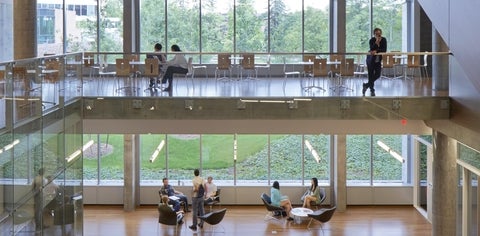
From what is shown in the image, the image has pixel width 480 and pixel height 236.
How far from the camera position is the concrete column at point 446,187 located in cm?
1455

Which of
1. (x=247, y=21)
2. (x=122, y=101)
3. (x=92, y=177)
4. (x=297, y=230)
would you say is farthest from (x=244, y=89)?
(x=92, y=177)

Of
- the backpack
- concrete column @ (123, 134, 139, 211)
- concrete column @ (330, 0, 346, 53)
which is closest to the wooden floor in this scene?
concrete column @ (123, 134, 139, 211)

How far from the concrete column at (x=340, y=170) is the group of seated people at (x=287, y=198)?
64 cm

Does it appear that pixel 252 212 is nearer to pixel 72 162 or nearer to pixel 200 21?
pixel 200 21

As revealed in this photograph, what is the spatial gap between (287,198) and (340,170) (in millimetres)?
1681

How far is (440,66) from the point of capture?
1464 centimetres

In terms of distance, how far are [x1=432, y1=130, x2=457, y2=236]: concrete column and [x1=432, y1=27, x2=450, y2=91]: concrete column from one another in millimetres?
1016

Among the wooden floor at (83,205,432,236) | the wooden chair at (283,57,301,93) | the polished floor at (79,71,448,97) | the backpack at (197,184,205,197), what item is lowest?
the wooden floor at (83,205,432,236)

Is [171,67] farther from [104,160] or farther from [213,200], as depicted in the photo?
[104,160]

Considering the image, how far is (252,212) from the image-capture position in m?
19.4

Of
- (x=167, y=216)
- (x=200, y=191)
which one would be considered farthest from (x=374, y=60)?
(x=167, y=216)

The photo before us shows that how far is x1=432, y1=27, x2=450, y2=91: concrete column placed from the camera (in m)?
14.5

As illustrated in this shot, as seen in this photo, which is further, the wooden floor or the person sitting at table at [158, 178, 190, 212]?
the person sitting at table at [158, 178, 190, 212]

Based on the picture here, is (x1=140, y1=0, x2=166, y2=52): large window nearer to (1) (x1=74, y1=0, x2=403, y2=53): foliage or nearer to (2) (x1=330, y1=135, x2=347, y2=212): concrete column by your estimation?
(1) (x1=74, y1=0, x2=403, y2=53): foliage
